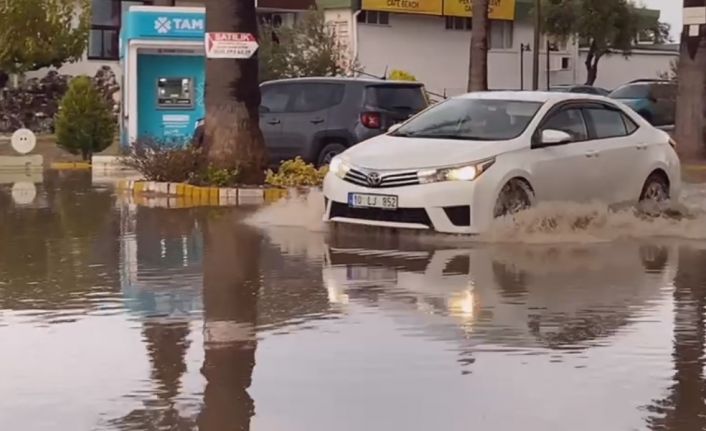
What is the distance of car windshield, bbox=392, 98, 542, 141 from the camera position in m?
13.1

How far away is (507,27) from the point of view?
5359cm

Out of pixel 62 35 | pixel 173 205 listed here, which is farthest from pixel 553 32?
pixel 173 205

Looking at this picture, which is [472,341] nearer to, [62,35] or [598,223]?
[598,223]

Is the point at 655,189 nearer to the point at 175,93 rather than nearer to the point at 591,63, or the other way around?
the point at 175,93

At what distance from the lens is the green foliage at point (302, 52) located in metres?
37.8

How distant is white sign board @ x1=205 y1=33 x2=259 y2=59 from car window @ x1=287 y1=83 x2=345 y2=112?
300 cm

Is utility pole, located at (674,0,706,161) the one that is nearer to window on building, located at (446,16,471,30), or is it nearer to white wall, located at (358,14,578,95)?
white wall, located at (358,14,578,95)

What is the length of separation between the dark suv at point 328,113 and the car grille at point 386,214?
6.82 m

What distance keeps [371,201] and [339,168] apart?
0.71 m

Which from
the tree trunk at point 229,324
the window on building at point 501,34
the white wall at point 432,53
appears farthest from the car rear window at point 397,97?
the window on building at point 501,34

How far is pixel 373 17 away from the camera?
4922cm

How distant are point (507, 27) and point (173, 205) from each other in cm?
3885

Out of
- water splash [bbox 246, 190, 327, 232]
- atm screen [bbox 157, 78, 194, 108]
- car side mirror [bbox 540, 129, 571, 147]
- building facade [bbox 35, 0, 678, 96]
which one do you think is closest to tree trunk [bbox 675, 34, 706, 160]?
atm screen [bbox 157, 78, 194, 108]

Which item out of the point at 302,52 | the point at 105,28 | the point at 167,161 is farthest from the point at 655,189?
the point at 105,28
